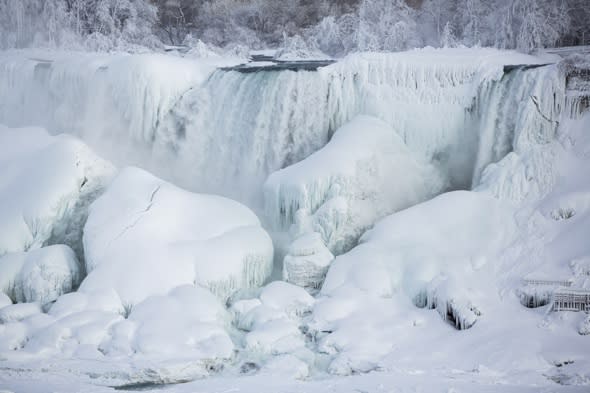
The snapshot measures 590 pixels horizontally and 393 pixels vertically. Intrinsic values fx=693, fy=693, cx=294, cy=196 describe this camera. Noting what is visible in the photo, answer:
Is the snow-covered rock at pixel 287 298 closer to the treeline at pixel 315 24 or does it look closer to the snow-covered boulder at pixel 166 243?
the snow-covered boulder at pixel 166 243

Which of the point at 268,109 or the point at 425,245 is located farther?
the point at 268,109

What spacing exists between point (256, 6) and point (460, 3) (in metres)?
8.88

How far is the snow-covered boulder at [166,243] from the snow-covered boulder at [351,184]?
0.76m

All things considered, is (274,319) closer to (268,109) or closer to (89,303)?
(89,303)

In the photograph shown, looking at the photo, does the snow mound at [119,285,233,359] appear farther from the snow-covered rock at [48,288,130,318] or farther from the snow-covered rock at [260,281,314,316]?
the snow-covered rock at [260,281,314,316]

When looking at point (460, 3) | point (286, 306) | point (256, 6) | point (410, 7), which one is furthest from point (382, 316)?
point (256, 6)

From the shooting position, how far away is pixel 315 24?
26.2m

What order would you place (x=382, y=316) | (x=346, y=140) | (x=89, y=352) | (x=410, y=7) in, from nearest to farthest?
(x=89, y=352) < (x=382, y=316) < (x=346, y=140) < (x=410, y=7)

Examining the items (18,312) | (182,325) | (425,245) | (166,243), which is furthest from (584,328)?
(18,312)

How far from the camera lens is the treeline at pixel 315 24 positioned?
18375 millimetres

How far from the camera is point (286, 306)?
9.51 meters

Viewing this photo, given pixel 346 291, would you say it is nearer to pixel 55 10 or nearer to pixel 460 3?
pixel 460 3

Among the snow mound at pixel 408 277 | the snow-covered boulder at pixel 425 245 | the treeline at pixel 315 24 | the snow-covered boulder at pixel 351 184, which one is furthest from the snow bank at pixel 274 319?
the treeline at pixel 315 24

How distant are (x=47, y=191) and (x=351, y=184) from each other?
16.3ft
